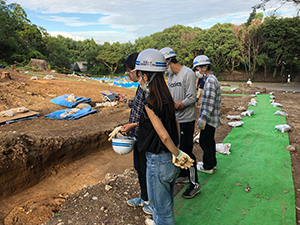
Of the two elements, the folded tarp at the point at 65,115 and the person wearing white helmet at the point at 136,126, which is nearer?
the person wearing white helmet at the point at 136,126

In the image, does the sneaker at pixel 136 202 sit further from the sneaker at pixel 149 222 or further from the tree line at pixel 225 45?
the tree line at pixel 225 45

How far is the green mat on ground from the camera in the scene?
2199 mm

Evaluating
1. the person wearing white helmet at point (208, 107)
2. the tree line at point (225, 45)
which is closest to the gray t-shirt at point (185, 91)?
the person wearing white helmet at point (208, 107)

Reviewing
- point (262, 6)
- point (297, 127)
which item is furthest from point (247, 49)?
point (297, 127)

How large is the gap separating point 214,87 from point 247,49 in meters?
25.2

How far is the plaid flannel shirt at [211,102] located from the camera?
2623 mm

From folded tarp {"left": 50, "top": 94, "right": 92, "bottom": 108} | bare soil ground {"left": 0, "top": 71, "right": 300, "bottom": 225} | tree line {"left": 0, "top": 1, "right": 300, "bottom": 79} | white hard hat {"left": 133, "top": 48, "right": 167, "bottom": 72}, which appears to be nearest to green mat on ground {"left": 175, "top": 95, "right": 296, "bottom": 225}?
bare soil ground {"left": 0, "top": 71, "right": 300, "bottom": 225}

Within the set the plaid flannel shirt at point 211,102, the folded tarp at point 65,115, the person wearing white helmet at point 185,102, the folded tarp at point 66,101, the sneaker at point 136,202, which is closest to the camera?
the sneaker at point 136,202

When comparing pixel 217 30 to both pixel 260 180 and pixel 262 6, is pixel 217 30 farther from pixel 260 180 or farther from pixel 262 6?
pixel 260 180

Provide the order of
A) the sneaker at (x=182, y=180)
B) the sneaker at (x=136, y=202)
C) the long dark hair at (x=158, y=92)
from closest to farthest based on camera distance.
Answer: the long dark hair at (x=158, y=92) < the sneaker at (x=136, y=202) < the sneaker at (x=182, y=180)

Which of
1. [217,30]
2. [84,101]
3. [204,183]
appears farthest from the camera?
[217,30]

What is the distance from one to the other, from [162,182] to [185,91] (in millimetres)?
1377

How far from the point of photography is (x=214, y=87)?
103 inches

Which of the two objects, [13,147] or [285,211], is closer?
[285,211]
